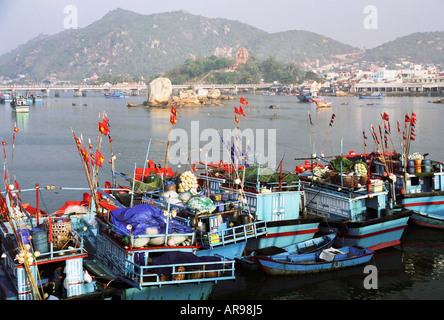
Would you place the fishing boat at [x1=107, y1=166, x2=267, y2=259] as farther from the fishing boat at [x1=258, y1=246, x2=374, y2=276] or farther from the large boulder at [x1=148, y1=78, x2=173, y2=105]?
the large boulder at [x1=148, y1=78, x2=173, y2=105]

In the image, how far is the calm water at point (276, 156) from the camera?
65.3ft

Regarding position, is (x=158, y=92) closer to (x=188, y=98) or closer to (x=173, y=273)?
(x=188, y=98)

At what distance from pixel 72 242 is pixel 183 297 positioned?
365 centimetres

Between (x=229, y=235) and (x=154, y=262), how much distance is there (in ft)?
14.3

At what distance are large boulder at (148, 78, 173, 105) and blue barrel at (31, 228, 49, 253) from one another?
118724mm

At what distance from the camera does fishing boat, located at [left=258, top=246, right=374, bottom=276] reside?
65.6ft

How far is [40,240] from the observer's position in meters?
14.7

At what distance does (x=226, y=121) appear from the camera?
9506 cm

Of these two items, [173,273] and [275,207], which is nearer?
[173,273]

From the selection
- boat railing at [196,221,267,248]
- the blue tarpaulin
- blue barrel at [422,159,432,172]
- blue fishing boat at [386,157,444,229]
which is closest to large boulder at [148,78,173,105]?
blue fishing boat at [386,157,444,229]

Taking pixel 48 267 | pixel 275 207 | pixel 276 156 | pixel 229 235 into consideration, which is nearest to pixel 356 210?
pixel 275 207

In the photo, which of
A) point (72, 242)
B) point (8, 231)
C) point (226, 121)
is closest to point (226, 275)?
point (72, 242)

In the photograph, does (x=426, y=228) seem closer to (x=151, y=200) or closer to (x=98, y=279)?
(x=151, y=200)

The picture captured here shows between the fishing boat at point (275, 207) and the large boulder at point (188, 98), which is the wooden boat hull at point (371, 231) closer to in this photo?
the fishing boat at point (275, 207)
